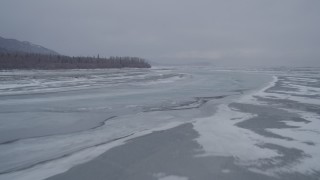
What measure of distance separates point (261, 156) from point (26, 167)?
5053 millimetres

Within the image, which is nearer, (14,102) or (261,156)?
(261,156)

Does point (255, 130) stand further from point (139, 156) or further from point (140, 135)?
point (139, 156)

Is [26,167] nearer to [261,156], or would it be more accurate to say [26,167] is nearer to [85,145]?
[85,145]

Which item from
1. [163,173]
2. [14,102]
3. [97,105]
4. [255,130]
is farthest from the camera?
[14,102]

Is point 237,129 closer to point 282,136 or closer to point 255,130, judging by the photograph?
point 255,130

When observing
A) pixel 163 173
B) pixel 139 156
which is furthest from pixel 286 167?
pixel 139 156

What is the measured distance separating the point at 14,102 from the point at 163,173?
468 inches

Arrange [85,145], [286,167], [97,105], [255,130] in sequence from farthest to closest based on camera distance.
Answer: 1. [97,105]
2. [255,130]
3. [85,145]
4. [286,167]

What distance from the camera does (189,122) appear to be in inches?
397

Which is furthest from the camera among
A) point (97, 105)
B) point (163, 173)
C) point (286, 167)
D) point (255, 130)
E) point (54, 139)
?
point (97, 105)

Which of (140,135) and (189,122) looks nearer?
(140,135)

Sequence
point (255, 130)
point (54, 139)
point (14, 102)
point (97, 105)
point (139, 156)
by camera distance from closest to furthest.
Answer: point (139, 156) < point (54, 139) < point (255, 130) < point (97, 105) < point (14, 102)

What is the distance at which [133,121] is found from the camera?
10297 millimetres

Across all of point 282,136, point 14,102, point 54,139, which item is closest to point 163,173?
point 54,139
